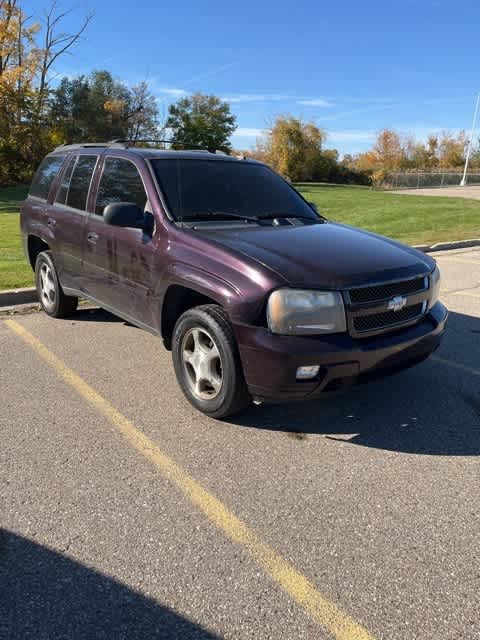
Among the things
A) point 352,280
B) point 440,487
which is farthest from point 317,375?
point 440,487

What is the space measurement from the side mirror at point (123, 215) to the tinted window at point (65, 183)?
1.76m

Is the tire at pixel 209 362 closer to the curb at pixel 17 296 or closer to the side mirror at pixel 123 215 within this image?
the side mirror at pixel 123 215

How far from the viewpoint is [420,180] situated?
2029 inches

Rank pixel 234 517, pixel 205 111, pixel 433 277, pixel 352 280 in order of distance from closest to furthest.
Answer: pixel 234 517 → pixel 352 280 → pixel 433 277 → pixel 205 111

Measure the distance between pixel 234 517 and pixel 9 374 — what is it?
8.65 ft

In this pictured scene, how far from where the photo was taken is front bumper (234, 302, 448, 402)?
313 centimetres

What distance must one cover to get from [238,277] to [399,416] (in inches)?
63.3

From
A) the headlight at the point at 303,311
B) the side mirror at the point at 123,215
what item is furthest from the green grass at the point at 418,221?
the headlight at the point at 303,311

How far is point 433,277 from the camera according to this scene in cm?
394

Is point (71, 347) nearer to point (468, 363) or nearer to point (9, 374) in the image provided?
point (9, 374)

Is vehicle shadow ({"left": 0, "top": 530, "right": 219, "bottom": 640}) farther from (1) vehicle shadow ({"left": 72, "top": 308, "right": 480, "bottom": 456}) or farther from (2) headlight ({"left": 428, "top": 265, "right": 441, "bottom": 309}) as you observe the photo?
(2) headlight ({"left": 428, "top": 265, "right": 441, "bottom": 309})

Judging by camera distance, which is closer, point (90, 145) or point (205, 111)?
point (90, 145)

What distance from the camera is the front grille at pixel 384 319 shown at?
3.31 meters

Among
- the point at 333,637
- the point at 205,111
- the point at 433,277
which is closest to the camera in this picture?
the point at 333,637
